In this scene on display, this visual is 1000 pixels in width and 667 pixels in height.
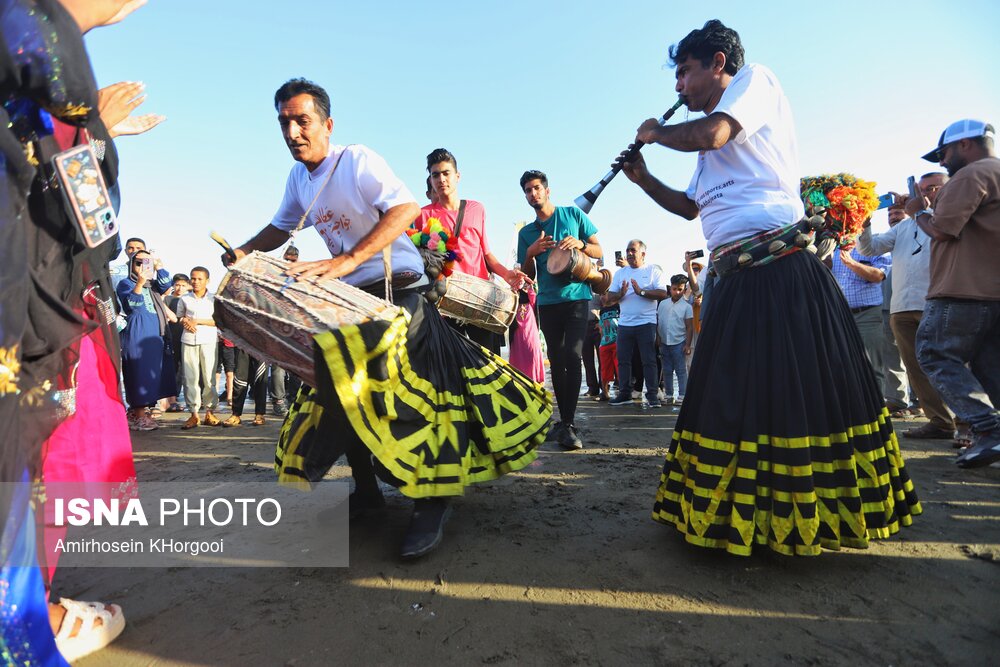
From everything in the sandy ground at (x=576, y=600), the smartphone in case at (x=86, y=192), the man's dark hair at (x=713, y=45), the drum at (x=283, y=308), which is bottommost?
the sandy ground at (x=576, y=600)

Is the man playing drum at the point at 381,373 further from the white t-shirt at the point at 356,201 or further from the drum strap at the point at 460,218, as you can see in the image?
the drum strap at the point at 460,218

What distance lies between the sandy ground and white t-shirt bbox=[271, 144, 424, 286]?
1.28m

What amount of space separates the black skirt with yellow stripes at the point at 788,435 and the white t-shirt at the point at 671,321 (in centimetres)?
505

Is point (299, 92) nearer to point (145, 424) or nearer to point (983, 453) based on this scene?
point (983, 453)

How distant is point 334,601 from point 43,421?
1058 mm

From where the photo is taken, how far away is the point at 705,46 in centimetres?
232

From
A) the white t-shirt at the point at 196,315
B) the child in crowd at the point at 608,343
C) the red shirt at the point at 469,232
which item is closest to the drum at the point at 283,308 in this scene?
the red shirt at the point at 469,232

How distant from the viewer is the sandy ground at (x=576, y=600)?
151 centimetres

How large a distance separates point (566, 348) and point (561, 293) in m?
0.46

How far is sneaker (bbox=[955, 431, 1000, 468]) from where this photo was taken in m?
3.18

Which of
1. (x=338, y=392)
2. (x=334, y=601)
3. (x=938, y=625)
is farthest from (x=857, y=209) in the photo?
(x=334, y=601)

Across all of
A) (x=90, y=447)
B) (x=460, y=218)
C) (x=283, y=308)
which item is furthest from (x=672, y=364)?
(x=90, y=447)

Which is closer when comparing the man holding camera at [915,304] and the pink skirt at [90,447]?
the pink skirt at [90,447]

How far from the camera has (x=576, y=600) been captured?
1.78 m
